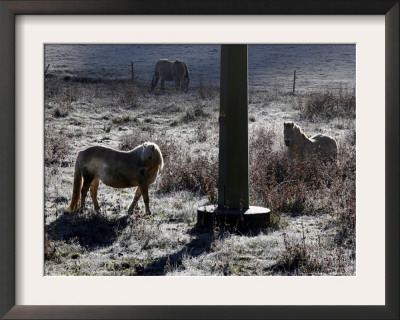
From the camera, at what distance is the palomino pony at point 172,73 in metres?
16.6

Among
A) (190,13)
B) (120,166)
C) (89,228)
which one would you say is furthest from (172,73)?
(190,13)

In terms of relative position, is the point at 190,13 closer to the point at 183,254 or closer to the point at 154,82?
the point at 183,254

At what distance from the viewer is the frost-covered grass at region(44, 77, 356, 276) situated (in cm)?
696

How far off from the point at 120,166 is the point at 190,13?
371 centimetres

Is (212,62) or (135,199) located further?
(212,62)

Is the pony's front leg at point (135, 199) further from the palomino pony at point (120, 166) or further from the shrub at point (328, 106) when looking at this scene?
the shrub at point (328, 106)

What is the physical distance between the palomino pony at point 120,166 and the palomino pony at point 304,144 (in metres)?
2.91

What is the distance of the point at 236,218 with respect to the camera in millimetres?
7629

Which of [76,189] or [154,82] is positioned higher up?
[154,82]

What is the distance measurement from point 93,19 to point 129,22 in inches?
10.8

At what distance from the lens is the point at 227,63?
7.71 m

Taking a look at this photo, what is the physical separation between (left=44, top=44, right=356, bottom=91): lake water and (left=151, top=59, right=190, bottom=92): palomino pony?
0.98 meters
